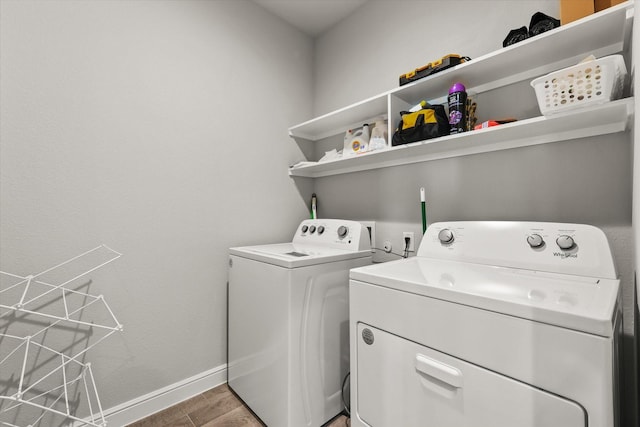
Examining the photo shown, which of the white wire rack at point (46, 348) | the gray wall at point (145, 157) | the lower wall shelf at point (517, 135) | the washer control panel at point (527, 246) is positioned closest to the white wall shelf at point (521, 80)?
the lower wall shelf at point (517, 135)

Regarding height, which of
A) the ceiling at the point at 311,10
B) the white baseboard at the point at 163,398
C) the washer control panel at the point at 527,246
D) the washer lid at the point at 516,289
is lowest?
A: the white baseboard at the point at 163,398

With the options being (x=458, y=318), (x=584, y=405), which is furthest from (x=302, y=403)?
(x=584, y=405)

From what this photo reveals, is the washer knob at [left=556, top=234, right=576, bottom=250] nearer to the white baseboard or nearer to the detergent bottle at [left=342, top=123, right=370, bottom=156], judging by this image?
the detergent bottle at [left=342, top=123, right=370, bottom=156]

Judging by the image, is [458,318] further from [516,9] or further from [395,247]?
[516,9]

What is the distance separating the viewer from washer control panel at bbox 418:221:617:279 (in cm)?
93

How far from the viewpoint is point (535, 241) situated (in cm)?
104

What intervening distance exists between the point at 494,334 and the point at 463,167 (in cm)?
99

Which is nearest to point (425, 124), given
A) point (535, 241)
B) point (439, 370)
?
point (535, 241)

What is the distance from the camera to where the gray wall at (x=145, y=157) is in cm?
117

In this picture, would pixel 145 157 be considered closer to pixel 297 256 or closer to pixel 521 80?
pixel 297 256

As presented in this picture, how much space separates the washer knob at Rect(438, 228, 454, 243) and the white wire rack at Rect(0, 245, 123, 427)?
141 cm

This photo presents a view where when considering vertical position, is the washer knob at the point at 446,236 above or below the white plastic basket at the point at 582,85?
below

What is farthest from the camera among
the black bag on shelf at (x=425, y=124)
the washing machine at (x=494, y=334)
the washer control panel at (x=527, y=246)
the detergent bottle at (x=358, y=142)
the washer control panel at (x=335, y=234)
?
the detergent bottle at (x=358, y=142)

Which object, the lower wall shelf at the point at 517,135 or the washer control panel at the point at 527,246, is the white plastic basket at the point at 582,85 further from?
the washer control panel at the point at 527,246
